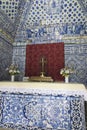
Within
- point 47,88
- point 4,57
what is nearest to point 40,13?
point 4,57

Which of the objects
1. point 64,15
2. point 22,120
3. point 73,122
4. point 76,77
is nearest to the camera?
point 73,122

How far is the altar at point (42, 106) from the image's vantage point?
11.2ft

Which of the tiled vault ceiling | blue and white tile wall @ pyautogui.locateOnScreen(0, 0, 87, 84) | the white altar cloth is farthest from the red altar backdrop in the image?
the white altar cloth

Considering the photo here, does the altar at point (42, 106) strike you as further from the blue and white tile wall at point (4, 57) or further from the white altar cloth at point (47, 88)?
the blue and white tile wall at point (4, 57)

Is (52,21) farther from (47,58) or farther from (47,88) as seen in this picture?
(47,88)

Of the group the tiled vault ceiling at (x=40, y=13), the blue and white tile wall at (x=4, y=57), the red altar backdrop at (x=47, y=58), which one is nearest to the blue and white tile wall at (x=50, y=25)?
the tiled vault ceiling at (x=40, y=13)

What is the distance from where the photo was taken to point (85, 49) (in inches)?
227

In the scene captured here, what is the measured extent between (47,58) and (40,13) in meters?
1.73

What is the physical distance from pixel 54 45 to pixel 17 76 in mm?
1793

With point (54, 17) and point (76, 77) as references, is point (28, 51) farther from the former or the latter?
point (76, 77)

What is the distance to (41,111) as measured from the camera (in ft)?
11.7

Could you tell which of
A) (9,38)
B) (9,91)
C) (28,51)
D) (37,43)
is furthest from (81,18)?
(9,91)

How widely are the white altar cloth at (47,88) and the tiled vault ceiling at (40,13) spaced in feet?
8.33

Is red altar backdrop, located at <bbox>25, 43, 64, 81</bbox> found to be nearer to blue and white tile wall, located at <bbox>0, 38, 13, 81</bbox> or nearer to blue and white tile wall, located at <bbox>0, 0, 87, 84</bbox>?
blue and white tile wall, located at <bbox>0, 0, 87, 84</bbox>
